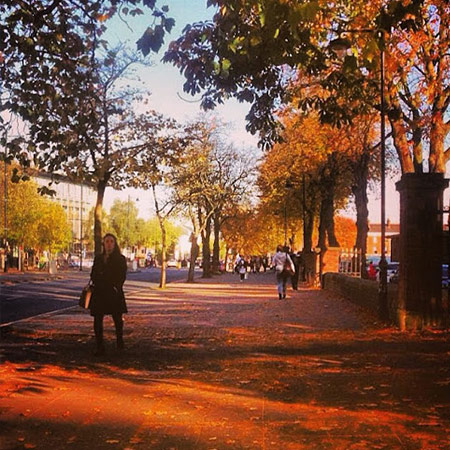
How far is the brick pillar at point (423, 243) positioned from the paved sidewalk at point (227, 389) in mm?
728

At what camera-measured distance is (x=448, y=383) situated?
8.82 m

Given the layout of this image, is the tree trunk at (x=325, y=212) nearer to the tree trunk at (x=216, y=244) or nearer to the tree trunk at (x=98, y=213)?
the tree trunk at (x=98, y=213)

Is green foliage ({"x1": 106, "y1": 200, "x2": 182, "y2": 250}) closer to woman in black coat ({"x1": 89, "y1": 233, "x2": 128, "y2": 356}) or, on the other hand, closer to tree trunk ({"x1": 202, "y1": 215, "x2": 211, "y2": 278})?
tree trunk ({"x1": 202, "y1": 215, "x2": 211, "y2": 278})

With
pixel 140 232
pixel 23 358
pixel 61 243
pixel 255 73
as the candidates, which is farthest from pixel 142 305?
pixel 140 232

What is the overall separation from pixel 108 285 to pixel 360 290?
1165cm

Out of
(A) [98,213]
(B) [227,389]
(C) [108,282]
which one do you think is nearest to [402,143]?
(A) [98,213]

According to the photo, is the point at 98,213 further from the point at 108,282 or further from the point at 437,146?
the point at 108,282

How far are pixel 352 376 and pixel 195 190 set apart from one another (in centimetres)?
3036

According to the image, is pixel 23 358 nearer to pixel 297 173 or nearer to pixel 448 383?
pixel 448 383

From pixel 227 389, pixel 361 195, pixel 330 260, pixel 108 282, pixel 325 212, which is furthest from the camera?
pixel 361 195

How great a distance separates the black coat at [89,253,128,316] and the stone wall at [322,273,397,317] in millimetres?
7035

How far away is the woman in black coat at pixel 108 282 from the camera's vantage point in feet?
38.1

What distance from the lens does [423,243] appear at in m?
14.4

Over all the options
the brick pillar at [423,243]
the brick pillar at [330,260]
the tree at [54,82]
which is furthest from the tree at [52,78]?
the brick pillar at [330,260]
